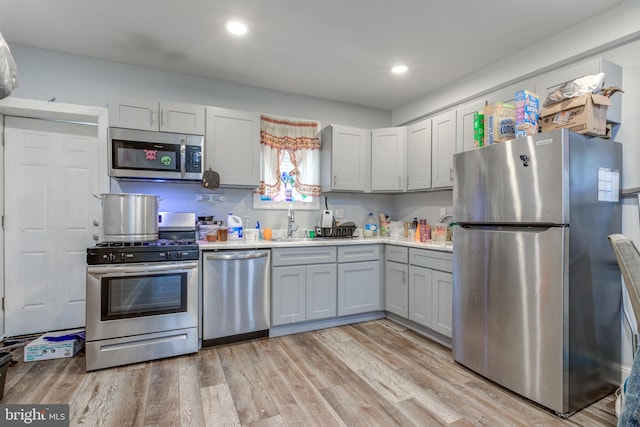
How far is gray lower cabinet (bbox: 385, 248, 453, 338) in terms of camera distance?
2.77 m

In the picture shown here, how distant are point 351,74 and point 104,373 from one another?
3.36 meters

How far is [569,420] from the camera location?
1.80 meters

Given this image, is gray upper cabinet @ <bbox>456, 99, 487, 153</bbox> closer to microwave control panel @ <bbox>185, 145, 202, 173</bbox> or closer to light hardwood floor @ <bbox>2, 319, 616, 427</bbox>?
light hardwood floor @ <bbox>2, 319, 616, 427</bbox>

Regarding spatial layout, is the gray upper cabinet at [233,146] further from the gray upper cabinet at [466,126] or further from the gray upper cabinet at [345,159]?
the gray upper cabinet at [466,126]

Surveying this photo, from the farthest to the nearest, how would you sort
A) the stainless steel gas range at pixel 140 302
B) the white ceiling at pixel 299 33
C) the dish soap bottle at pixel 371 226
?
the dish soap bottle at pixel 371 226 < the stainless steel gas range at pixel 140 302 < the white ceiling at pixel 299 33

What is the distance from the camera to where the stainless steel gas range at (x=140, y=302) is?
2318mm

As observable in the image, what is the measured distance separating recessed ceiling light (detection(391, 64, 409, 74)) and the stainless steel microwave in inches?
79.2

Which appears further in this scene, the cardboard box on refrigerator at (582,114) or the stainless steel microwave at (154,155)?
the stainless steel microwave at (154,155)

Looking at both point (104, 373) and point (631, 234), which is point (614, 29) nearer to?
point (631, 234)

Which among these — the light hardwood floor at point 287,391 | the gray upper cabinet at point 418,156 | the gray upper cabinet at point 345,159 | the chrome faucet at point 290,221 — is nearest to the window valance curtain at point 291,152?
the gray upper cabinet at point 345,159

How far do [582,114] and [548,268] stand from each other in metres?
0.97

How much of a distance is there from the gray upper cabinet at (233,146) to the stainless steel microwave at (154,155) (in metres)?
0.14

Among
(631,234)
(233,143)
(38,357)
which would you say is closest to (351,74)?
(233,143)

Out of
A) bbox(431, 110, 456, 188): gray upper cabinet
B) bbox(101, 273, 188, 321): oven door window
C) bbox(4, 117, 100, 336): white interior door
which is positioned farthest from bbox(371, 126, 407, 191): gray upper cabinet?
bbox(4, 117, 100, 336): white interior door
